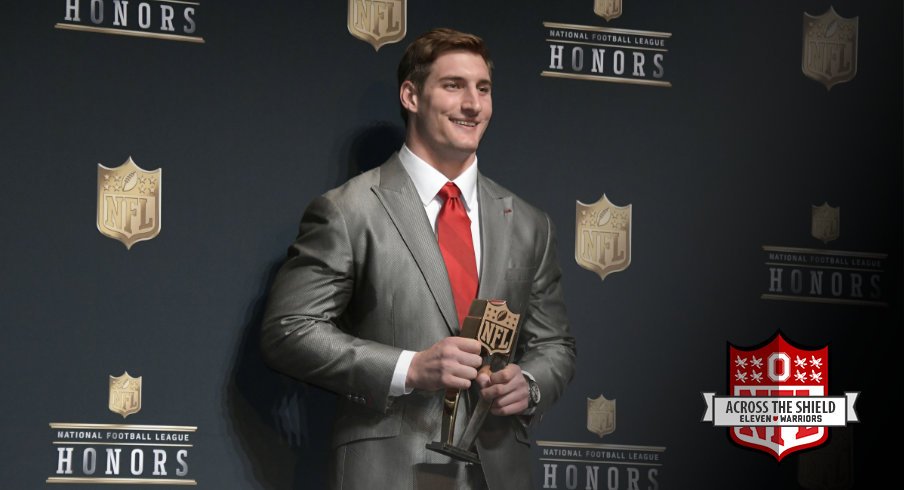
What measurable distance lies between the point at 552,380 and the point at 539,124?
92 centimetres

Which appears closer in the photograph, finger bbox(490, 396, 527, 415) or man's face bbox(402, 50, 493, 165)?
finger bbox(490, 396, 527, 415)

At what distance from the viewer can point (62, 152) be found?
3900 millimetres

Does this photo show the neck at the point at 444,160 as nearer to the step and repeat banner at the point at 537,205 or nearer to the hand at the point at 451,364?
the step and repeat banner at the point at 537,205

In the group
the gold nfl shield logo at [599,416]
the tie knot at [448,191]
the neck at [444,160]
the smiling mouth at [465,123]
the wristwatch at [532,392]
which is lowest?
the gold nfl shield logo at [599,416]

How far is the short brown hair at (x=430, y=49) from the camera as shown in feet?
12.5

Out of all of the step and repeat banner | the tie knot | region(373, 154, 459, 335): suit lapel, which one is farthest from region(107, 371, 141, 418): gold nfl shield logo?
the tie knot

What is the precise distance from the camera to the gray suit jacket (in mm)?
3518

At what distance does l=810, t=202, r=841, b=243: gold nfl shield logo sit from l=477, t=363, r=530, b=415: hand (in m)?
1.37

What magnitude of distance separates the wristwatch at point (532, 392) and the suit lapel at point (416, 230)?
0.74 ft

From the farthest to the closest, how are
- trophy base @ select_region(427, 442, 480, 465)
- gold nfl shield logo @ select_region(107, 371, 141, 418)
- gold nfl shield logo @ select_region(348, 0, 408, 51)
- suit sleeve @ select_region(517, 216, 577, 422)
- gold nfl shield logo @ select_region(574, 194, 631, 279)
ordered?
gold nfl shield logo @ select_region(574, 194, 631, 279) → gold nfl shield logo @ select_region(348, 0, 408, 51) → gold nfl shield logo @ select_region(107, 371, 141, 418) → suit sleeve @ select_region(517, 216, 577, 422) → trophy base @ select_region(427, 442, 480, 465)

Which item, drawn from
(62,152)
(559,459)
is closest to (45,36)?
(62,152)

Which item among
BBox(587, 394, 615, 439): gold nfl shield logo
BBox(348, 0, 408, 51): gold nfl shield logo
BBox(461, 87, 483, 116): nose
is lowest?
BBox(587, 394, 615, 439): gold nfl shield logo

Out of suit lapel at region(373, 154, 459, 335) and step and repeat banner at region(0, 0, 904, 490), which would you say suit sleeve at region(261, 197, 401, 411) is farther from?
step and repeat banner at region(0, 0, 904, 490)
